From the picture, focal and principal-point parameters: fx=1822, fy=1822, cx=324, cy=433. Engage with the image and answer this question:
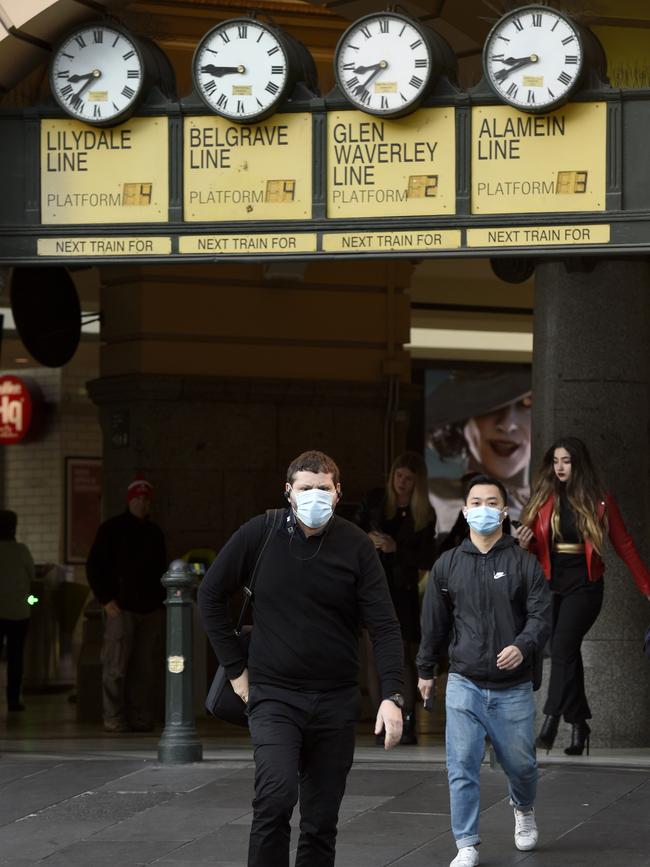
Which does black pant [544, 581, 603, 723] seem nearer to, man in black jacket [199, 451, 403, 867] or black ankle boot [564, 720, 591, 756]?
black ankle boot [564, 720, 591, 756]

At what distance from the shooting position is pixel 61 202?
10164 mm

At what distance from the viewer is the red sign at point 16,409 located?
2353 cm

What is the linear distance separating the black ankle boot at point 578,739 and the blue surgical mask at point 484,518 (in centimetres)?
294

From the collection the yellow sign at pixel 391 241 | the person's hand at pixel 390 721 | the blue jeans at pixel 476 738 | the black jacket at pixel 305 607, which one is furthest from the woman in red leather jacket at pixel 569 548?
the person's hand at pixel 390 721

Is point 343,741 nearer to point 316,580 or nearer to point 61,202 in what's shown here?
point 316,580

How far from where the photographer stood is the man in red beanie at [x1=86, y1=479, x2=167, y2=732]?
41.1 ft

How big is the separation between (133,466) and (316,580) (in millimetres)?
8263

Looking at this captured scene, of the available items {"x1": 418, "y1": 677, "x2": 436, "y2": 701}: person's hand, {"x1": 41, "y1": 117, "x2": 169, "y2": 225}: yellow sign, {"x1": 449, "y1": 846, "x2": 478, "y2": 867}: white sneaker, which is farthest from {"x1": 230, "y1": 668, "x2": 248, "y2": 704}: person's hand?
{"x1": 41, "y1": 117, "x2": 169, "y2": 225}: yellow sign

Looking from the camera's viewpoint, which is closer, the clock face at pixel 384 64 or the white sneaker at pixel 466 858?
the white sneaker at pixel 466 858

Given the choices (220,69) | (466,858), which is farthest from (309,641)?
(220,69)

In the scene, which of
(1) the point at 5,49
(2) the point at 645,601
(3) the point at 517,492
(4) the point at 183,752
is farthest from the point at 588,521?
(3) the point at 517,492

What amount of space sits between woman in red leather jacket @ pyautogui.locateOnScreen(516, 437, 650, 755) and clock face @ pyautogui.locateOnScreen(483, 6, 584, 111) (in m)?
1.83

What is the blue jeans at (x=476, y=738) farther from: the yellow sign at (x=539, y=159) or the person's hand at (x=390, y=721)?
the yellow sign at (x=539, y=159)

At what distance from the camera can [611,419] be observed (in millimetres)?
10602
